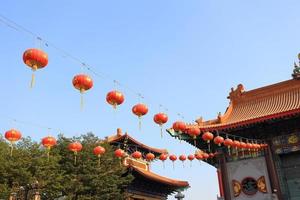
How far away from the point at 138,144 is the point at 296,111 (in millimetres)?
23727

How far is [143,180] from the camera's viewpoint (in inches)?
1199

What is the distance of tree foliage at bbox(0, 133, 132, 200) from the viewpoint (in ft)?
69.8

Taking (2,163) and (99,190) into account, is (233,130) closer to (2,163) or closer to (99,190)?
(99,190)

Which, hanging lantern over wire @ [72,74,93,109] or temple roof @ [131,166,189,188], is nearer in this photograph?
hanging lantern over wire @ [72,74,93,109]

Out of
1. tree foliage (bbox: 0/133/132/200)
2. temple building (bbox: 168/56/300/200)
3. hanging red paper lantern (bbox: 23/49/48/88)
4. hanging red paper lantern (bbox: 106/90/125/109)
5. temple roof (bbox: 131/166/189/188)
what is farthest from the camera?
temple roof (bbox: 131/166/189/188)

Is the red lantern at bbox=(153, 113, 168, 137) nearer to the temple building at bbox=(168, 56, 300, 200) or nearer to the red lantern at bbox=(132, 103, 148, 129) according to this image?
the red lantern at bbox=(132, 103, 148, 129)

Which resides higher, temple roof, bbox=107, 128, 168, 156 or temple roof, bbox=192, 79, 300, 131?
temple roof, bbox=107, 128, 168, 156

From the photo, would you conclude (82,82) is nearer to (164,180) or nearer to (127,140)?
(164,180)

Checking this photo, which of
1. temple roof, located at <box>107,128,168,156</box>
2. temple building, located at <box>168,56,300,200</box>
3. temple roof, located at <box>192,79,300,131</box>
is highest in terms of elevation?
temple roof, located at <box>107,128,168,156</box>

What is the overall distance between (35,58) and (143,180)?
74.5 feet

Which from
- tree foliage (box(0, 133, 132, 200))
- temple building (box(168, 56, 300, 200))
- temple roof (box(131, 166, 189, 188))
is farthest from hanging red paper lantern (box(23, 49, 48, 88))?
temple roof (box(131, 166, 189, 188))

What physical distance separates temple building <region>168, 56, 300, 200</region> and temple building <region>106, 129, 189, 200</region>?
10145mm

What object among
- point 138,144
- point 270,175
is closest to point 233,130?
point 270,175

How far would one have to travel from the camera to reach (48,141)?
55.4 ft
